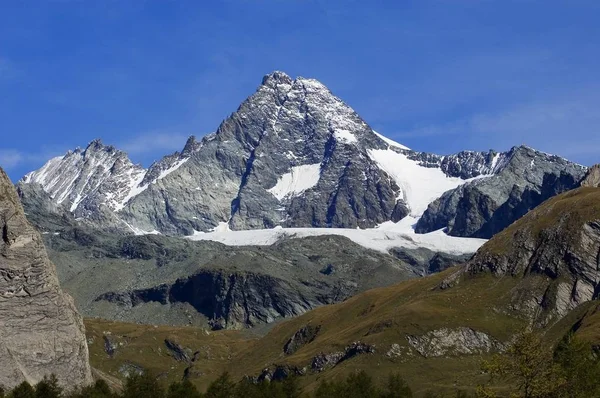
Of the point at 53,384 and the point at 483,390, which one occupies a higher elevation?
the point at 53,384

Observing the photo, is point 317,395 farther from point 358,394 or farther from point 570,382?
point 570,382

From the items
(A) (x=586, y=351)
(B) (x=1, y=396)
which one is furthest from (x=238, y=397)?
(A) (x=586, y=351)

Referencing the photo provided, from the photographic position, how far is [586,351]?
151 metres

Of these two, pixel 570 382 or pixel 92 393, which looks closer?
pixel 570 382

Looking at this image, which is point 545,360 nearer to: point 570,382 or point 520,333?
point 520,333

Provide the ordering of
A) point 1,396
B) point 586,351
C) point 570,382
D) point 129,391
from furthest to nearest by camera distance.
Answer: point 129,391 → point 1,396 → point 586,351 → point 570,382

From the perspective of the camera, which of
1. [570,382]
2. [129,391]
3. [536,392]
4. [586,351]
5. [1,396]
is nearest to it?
[536,392]

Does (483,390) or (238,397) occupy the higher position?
(238,397)

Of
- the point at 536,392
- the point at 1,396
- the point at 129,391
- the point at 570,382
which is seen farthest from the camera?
the point at 129,391

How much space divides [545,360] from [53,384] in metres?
124

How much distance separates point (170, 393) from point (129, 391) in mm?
8801

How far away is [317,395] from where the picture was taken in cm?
19988

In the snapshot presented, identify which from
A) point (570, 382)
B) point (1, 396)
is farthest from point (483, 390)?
point (1, 396)

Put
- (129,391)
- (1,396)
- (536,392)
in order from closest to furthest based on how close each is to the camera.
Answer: (536,392)
(1,396)
(129,391)
